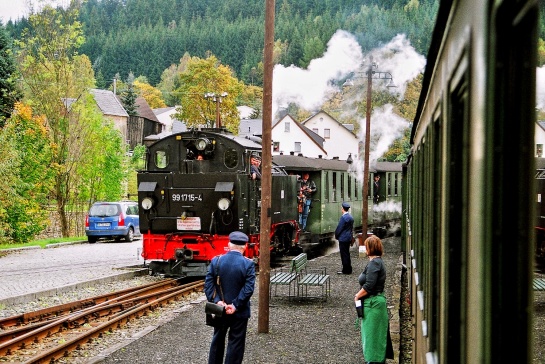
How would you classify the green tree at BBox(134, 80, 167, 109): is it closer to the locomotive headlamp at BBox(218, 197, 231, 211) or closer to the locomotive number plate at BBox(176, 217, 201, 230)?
the locomotive number plate at BBox(176, 217, 201, 230)

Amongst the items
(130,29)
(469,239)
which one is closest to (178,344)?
(469,239)

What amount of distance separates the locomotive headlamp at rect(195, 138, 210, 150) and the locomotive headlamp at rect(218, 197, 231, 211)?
154 cm

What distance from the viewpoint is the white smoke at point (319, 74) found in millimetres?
31547

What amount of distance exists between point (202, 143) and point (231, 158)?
811 mm

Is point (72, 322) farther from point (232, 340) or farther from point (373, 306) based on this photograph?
point (373, 306)

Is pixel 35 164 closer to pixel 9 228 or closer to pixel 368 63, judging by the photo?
pixel 9 228

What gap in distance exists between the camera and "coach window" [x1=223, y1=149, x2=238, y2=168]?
16.7 m

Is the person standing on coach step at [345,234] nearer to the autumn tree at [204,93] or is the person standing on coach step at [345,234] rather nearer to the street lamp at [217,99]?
the street lamp at [217,99]

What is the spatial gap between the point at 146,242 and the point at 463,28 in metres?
15.4

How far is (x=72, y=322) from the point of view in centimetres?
1137

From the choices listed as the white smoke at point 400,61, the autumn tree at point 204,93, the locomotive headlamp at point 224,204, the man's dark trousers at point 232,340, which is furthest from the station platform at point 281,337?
the autumn tree at point 204,93

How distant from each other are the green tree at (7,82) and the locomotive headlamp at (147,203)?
67.6ft

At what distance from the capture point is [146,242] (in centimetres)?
1691

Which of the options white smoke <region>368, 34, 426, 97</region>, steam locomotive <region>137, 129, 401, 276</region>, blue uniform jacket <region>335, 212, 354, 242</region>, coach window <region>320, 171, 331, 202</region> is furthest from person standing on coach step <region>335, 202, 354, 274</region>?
white smoke <region>368, 34, 426, 97</region>
